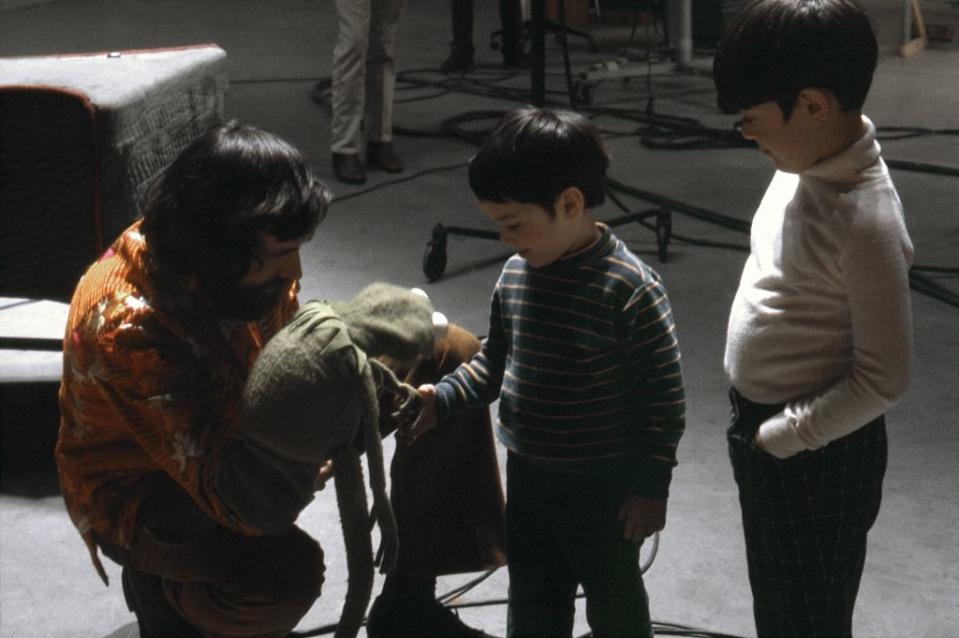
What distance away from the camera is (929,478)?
90.9 inches

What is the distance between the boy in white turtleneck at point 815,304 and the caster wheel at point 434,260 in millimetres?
1867

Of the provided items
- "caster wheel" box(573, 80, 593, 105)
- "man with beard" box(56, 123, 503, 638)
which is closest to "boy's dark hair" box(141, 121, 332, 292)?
"man with beard" box(56, 123, 503, 638)

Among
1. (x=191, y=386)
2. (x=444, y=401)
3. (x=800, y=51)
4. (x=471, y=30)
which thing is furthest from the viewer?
(x=471, y=30)

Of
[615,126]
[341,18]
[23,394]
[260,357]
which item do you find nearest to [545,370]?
[260,357]

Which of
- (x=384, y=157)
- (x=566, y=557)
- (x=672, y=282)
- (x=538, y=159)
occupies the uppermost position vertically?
(x=538, y=159)

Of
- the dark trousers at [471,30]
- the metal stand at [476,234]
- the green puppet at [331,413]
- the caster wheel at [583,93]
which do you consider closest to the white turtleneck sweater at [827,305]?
the green puppet at [331,413]

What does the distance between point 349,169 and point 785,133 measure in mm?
2963

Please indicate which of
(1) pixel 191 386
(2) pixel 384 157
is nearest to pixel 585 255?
(1) pixel 191 386

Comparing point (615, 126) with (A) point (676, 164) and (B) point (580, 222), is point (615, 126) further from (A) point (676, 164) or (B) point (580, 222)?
(B) point (580, 222)

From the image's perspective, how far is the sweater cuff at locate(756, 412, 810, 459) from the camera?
139 cm

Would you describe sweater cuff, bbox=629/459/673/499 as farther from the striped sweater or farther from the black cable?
the black cable

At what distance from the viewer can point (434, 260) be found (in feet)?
10.9

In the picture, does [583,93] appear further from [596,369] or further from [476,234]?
[596,369]

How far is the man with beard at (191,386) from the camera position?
4.96 ft
